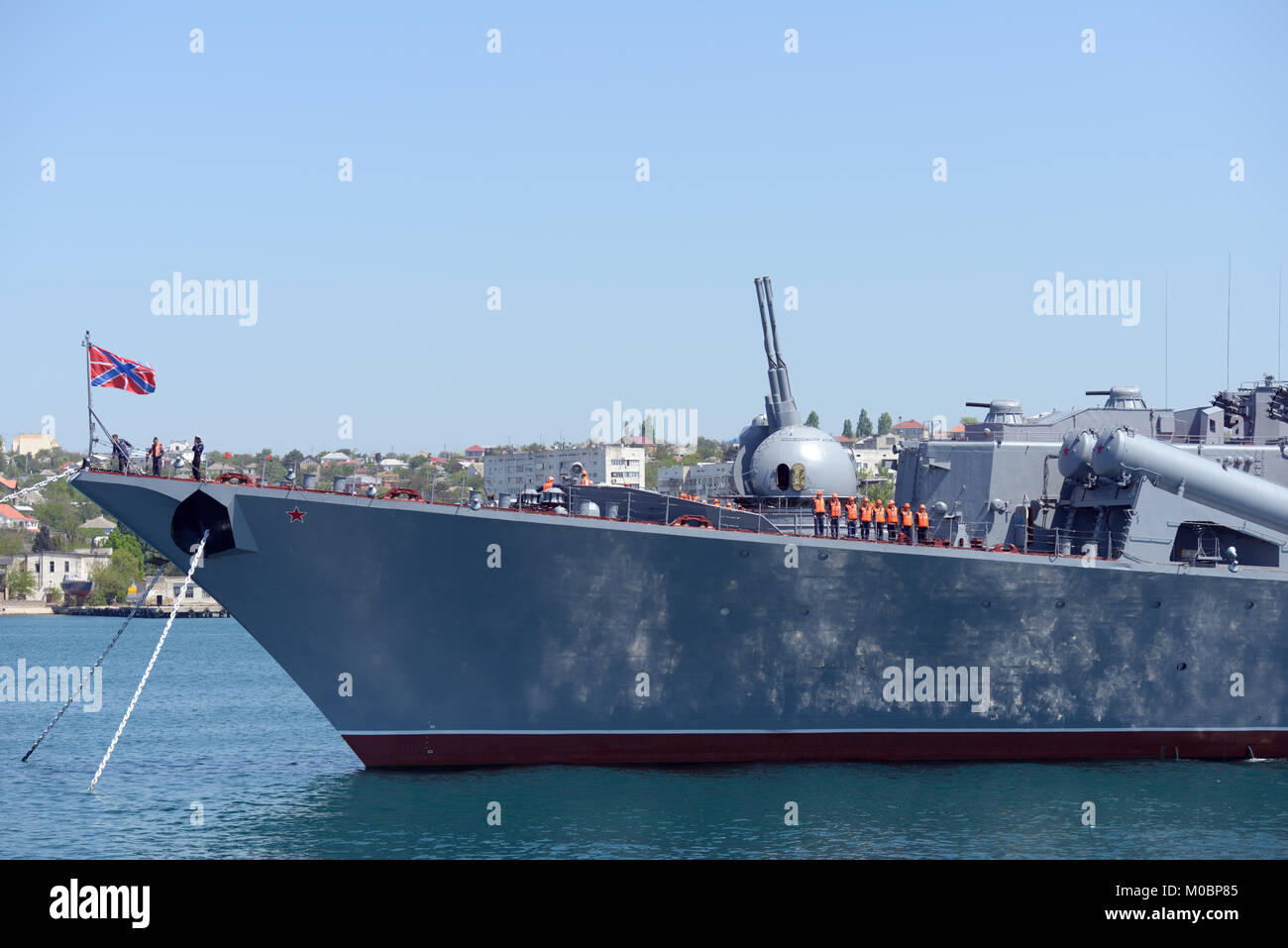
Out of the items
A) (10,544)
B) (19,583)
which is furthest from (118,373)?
(10,544)

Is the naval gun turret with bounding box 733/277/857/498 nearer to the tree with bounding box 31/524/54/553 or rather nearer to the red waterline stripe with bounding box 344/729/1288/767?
the red waterline stripe with bounding box 344/729/1288/767

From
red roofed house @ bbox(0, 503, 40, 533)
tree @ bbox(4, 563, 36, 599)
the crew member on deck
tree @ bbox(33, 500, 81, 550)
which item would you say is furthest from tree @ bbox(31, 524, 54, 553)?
the crew member on deck

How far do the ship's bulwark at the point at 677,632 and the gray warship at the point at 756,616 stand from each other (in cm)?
4

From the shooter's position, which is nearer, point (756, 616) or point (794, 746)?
point (756, 616)

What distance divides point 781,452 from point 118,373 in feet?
45.5

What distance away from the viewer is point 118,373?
25.2m

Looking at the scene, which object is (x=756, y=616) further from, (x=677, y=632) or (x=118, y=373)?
(x=118, y=373)

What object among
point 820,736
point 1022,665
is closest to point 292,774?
point 820,736

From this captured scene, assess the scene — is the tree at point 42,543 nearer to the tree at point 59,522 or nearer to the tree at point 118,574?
the tree at point 59,522

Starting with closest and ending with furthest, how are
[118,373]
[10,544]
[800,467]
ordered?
[118,373] < [800,467] < [10,544]

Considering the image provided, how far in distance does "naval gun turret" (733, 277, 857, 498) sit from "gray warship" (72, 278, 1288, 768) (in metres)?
0.07

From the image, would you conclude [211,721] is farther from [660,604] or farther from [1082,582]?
[1082,582]

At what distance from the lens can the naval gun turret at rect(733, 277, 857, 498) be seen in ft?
98.4
